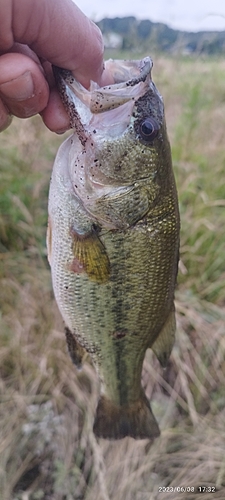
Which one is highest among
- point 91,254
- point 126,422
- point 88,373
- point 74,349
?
point 91,254

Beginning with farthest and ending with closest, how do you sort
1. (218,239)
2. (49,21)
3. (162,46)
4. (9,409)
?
(162,46) < (218,239) < (9,409) < (49,21)

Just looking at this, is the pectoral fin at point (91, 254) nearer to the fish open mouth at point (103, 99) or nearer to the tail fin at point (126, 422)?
the fish open mouth at point (103, 99)

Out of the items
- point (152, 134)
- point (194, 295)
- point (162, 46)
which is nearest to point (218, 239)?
point (194, 295)

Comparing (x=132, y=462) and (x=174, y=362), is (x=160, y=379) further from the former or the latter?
(x=132, y=462)

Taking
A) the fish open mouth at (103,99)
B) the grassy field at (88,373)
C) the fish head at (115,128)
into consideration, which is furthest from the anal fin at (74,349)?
the grassy field at (88,373)

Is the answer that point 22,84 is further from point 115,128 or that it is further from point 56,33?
point 115,128

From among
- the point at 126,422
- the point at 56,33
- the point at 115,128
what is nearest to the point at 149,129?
the point at 115,128

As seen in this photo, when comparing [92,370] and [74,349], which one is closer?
[74,349]

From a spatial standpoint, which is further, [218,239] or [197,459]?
[218,239]
